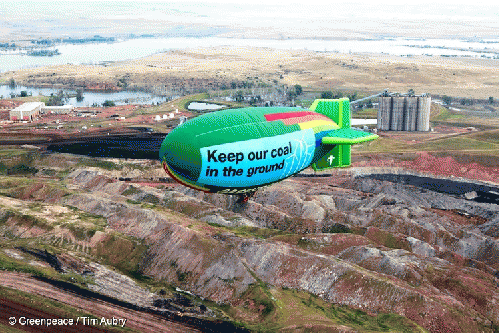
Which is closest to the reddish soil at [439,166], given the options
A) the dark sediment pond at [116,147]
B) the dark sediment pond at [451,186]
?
the dark sediment pond at [451,186]

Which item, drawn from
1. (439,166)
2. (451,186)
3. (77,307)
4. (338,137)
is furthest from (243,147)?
(439,166)

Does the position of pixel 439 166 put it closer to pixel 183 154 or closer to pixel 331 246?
pixel 331 246

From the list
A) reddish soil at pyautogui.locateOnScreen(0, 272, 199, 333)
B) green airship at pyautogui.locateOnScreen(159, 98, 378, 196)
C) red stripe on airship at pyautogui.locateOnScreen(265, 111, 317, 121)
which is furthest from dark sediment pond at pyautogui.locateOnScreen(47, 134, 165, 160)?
green airship at pyautogui.locateOnScreen(159, 98, 378, 196)

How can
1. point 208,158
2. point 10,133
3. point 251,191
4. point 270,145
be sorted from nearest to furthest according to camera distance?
point 208,158 < point 270,145 < point 251,191 < point 10,133

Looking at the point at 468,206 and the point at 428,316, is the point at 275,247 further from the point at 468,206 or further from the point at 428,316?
the point at 468,206

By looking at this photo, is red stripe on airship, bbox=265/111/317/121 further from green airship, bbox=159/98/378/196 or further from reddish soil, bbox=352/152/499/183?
reddish soil, bbox=352/152/499/183

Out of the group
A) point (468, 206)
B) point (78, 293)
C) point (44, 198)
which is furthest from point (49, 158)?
point (468, 206)
